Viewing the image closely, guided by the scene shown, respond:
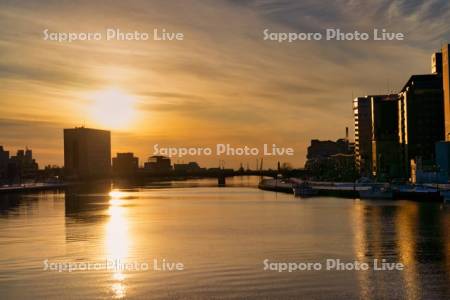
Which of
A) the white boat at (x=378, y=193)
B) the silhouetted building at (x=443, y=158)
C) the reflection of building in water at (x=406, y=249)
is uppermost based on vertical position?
the silhouetted building at (x=443, y=158)

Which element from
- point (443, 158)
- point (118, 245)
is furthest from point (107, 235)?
point (443, 158)

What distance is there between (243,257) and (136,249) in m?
12.5

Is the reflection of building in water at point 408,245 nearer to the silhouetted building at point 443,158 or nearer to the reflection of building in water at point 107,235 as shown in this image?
the reflection of building in water at point 107,235

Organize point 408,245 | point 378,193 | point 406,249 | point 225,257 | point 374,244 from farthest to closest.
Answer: point 378,193
point 374,244
point 408,245
point 406,249
point 225,257

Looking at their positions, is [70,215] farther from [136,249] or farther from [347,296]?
[347,296]

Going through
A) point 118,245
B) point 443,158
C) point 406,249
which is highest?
point 443,158

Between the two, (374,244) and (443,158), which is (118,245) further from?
(443,158)

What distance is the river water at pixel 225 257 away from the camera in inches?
1612

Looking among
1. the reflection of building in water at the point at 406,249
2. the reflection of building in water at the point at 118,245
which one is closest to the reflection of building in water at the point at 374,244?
the reflection of building in water at the point at 406,249

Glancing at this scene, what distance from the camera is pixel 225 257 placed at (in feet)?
176

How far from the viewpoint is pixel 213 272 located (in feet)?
154

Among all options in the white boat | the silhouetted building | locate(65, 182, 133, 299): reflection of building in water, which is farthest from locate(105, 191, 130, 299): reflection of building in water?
the silhouetted building

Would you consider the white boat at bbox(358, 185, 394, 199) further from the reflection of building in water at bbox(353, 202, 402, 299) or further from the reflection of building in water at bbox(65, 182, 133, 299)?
the reflection of building in water at bbox(65, 182, 133, 299)

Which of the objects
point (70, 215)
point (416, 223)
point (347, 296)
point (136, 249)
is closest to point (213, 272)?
point (347, 296)
